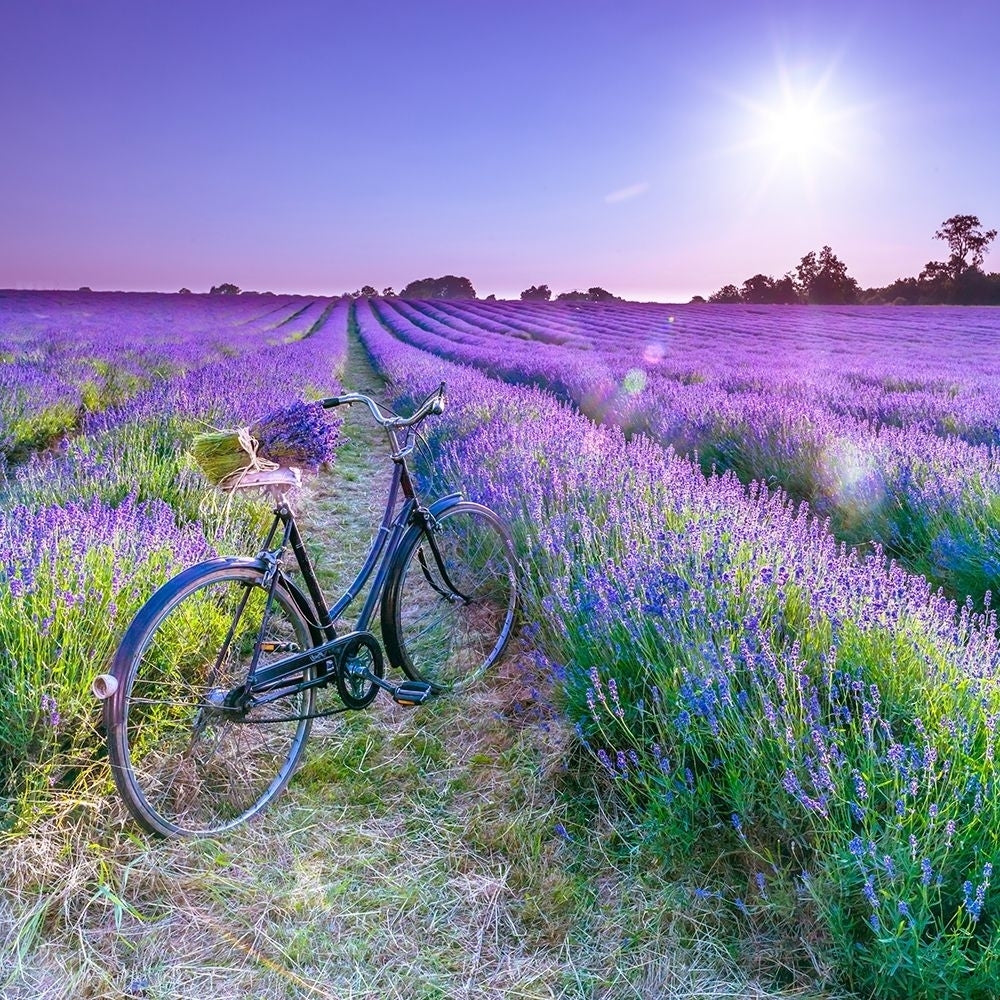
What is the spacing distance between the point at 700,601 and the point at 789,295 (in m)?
53.2

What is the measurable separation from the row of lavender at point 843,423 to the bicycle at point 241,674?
2.26 m

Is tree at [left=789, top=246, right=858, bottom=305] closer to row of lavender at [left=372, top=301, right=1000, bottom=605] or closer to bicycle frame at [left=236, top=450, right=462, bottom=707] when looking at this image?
row of lavender at [left=372, top=301, right=1000, bottom=605]

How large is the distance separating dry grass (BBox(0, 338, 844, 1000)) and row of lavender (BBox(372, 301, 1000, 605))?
195 centimetres

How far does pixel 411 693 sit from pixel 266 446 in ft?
3.23

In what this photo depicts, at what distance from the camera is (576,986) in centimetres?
147

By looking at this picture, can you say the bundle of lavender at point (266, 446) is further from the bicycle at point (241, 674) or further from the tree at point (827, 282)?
the tree at point (827, 282)

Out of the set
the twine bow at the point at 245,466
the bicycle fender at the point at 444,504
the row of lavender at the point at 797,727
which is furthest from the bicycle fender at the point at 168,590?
the row of lavender at the point at 797,727

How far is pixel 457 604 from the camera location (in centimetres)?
300

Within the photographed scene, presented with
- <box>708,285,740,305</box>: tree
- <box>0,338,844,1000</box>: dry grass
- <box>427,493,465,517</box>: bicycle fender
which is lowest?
<box>0,338,844,1000</box>: dry grass

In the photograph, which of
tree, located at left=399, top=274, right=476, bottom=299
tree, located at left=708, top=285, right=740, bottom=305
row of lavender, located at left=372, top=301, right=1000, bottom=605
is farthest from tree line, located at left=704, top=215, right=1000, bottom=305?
row of lavender, located at left=372, top=301, right=1000, bottom=605

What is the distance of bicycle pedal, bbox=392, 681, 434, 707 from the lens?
89.0 inches

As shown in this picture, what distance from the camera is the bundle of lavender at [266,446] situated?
1913 millimetres

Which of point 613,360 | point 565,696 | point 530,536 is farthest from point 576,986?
point 613,360

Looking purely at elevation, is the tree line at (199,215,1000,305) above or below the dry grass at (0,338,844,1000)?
above
